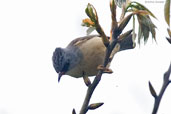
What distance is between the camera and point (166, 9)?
7.22ft

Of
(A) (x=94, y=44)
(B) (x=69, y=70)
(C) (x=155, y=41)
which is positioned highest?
(C) (x=155, y=41)

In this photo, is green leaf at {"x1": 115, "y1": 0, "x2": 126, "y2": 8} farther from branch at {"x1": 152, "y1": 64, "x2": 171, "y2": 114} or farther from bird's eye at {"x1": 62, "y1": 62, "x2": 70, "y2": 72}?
bird's eye at {"x1": 62, "y1": 62, "x2": 70, "y2": 72}

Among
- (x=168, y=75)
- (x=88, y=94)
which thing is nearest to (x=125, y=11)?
(x=88, y=94)

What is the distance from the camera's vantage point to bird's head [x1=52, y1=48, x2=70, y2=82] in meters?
5.59

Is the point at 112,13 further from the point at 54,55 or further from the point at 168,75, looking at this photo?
the point at 54,55

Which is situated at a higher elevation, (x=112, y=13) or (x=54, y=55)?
(x=112, y=13)

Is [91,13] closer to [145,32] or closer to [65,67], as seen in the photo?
[145,32]

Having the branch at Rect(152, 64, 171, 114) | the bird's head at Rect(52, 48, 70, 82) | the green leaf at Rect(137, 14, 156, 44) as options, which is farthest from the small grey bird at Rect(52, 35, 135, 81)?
the branch at Rect(152, 64, 171, 114)

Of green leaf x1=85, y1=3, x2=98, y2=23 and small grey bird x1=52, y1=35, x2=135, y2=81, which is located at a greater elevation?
Result: green leaf x1=85, y1=3, x2=98, y2=23

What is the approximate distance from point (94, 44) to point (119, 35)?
3.30 metres

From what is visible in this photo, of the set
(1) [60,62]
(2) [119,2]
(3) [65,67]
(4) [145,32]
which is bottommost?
(3) [65,67]

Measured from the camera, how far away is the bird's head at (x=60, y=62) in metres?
5.59

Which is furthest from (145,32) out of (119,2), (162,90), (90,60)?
(90,60)

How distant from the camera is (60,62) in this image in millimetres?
5633
